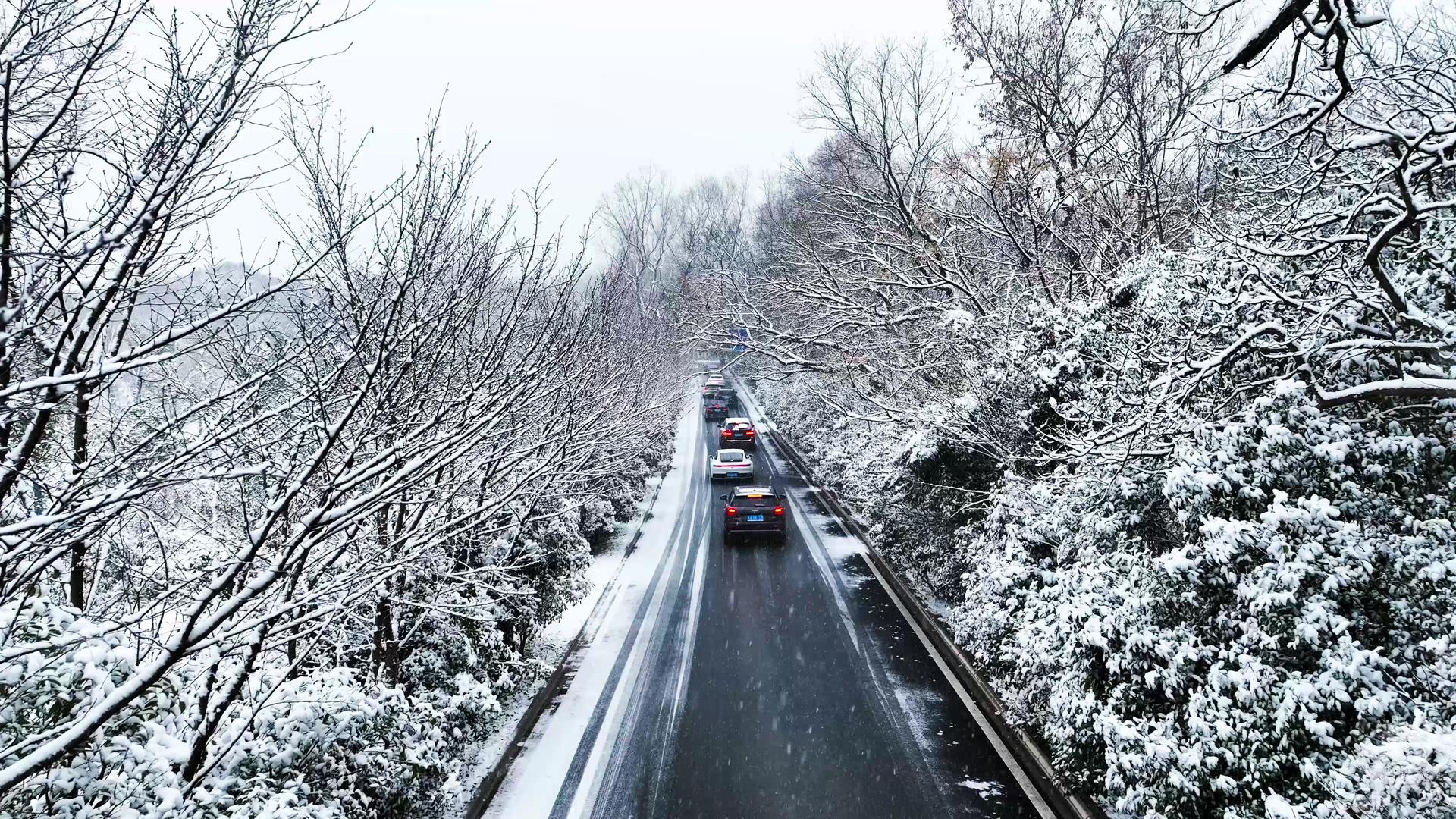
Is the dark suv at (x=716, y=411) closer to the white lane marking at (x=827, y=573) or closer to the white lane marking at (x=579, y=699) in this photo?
the white lane marking at (x=827, y=573)

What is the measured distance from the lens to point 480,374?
16.6 feet

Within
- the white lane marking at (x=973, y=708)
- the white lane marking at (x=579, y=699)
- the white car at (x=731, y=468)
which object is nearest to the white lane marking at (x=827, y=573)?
the white lane marking at (x=973, y=708)

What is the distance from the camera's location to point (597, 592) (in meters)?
15.2

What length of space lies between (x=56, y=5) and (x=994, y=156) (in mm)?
14049

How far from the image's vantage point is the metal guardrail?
7.17 m

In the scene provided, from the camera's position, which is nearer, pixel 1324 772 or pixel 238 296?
pixel 238 296

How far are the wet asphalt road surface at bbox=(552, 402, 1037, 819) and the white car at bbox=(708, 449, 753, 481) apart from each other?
1136cm

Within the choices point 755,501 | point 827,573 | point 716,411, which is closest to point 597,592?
point 827,573

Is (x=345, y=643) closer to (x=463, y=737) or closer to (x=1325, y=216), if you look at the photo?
(x=463, y=737)

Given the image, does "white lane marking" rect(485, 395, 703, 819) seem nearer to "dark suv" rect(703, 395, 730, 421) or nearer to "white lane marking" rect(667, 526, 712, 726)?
"white lane marking" rect(667, 526, 712, 726)

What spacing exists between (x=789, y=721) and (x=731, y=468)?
17.8 meters

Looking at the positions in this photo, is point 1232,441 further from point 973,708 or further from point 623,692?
point 623,692

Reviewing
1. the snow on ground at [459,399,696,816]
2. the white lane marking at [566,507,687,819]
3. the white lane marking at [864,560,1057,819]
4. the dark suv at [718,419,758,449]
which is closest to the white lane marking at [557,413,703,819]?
the white lane marking at [566,507,687,819]

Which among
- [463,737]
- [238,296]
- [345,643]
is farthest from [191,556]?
[238,296]
